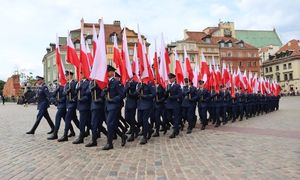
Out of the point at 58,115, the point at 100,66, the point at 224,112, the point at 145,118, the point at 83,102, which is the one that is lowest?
the point at 224,112

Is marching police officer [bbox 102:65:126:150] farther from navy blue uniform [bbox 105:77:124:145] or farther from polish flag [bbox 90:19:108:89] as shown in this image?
polish flag [bbox 90:19:108:89]

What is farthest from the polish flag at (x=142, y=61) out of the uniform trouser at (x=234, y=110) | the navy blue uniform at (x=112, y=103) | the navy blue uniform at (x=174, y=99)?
the uniform trouser at (x=234, y=110)

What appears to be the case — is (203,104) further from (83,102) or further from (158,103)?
(83,102)

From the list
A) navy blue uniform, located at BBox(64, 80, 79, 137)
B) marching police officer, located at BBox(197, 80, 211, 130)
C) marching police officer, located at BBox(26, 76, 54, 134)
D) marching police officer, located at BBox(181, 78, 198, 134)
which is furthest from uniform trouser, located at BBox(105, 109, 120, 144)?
marching police officer, located at BBox(197, 80, 211, 130)

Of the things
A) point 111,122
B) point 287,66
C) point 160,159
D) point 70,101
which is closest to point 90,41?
point 287,66

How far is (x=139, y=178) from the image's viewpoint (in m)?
5.69

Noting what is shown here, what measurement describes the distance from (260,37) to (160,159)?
10724 centimetres

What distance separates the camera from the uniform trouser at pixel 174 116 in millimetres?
10898

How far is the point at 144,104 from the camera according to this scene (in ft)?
31.9

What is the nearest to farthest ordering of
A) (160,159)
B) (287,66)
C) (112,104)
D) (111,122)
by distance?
(160,159) < (111,122) < (112,104) < (287,66)

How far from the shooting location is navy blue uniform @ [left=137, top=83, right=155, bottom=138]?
9.68 meters

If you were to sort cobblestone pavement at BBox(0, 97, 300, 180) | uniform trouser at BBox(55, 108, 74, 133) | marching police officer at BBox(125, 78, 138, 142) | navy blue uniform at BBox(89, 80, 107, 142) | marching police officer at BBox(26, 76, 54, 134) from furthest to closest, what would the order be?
1. marching police officer at BBox(26, 76, 54, 134)
2. uniform trouser at BBox(55, 108, 74, 133)
3. marching police officer at BBox(125, 78, 138, 142)
4. navy blue uniform at BBox(89, 80, 107, 142)
5. cobblestone pavement at BBox(0, 97, 300, 180)

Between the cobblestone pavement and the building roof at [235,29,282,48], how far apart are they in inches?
3852

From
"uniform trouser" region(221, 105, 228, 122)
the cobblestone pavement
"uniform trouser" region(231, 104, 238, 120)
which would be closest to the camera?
the cobblestone pavement
